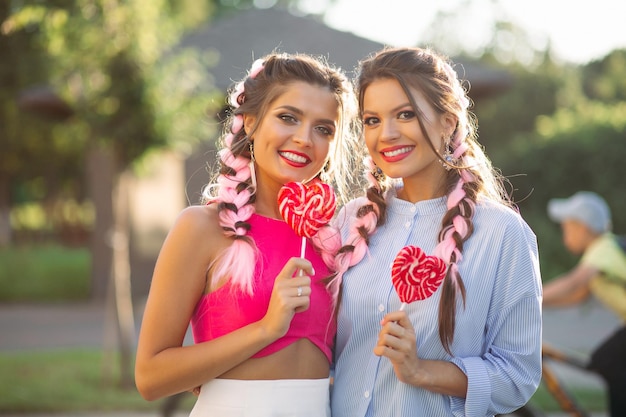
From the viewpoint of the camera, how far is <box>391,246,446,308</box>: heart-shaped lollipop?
287cm

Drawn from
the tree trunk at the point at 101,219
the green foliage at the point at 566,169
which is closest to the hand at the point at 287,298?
the tree trunk at the point at 101,219

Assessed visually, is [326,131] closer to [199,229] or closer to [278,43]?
[199,229]

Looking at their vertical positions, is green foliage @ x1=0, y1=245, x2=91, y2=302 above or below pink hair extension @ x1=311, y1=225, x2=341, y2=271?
below

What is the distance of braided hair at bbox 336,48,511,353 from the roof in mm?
11010

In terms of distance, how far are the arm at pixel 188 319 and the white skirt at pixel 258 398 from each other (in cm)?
9

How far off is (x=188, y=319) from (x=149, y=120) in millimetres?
5812

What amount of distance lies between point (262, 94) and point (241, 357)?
3.25 ft

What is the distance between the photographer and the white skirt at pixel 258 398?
118 inches

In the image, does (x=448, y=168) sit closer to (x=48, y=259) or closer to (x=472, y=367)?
(x=472, y=367)

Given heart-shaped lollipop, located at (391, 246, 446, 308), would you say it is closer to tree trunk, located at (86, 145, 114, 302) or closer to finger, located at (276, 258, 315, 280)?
finger, located at (276, 258, 315, 280)

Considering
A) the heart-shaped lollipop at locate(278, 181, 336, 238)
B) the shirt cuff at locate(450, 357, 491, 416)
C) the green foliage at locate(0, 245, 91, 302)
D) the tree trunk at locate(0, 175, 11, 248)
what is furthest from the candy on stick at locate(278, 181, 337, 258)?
the tree trunk at locate(0, 175, 11, 248)

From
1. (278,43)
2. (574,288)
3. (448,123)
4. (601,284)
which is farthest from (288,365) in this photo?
(278,43)

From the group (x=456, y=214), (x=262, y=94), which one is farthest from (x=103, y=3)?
(x=456, y=214)

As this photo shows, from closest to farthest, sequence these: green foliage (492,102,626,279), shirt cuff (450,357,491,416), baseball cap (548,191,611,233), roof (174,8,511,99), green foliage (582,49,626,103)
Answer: shirt cuff (450,357,491,416), baseball cap (548,191,611,233), roof (174,8,511,99), green foliage (492,102,626,279), green foliage (582,49,626,103)
